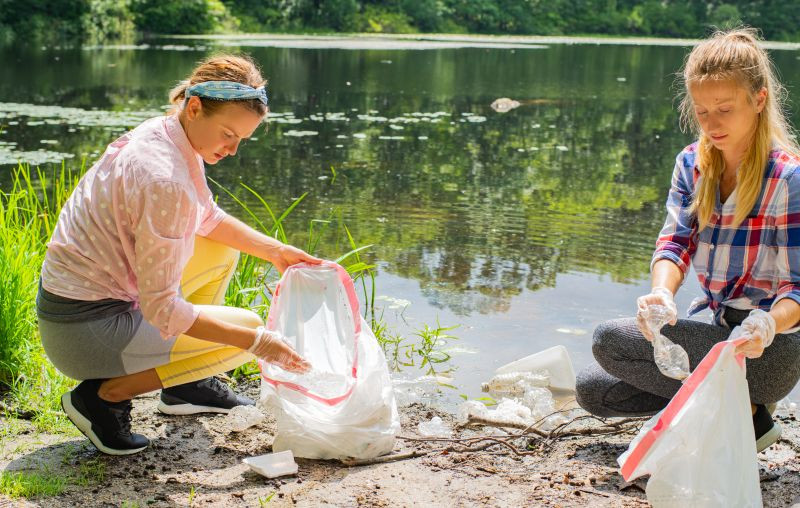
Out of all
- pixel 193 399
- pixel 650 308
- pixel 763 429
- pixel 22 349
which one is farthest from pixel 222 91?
pixel 763 429

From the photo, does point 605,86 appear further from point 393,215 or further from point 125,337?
point 125,337

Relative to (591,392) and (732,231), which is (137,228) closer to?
(591,392)

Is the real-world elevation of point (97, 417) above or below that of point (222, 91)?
below

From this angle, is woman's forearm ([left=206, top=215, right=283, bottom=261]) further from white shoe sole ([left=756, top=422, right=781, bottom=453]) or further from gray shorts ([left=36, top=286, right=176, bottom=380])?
white shoe sole ([left=756, top=422, right=781, bottom=453])

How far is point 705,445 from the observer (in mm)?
2205

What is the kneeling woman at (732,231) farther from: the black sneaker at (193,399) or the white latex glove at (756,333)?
the black sneaker at (193,399)

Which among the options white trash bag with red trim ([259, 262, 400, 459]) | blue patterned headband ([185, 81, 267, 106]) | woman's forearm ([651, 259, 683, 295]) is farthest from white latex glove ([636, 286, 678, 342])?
blue patterned headband ([185, 81, 267, 106])

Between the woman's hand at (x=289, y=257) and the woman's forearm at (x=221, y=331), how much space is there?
0.60m

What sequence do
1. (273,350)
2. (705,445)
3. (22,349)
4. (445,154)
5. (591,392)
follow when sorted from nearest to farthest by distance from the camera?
(705,445)
(273,350)
(591,392)
(22,349)
(445,154)

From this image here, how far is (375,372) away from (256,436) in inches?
18.9

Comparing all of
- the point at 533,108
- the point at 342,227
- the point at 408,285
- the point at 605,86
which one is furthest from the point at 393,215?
the point at 605,86

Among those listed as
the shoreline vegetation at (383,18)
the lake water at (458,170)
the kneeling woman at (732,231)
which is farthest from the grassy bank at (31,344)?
the shoreline vegetation at (383,18)

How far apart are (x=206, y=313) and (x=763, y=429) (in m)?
1.70

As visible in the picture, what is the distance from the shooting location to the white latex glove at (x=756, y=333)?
2250 mm
